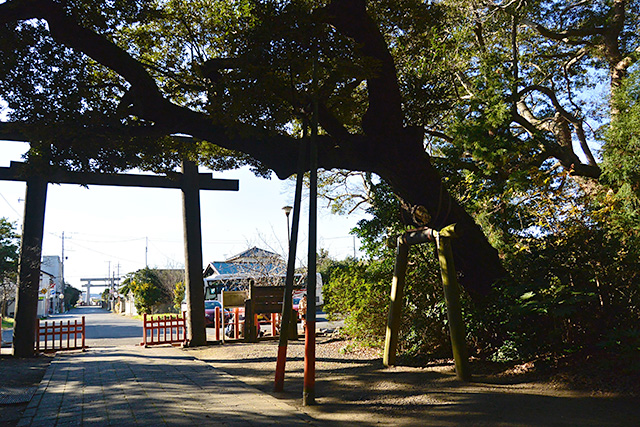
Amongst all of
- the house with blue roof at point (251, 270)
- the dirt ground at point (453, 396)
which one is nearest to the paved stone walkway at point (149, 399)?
the dirt ground at point (453, 396)

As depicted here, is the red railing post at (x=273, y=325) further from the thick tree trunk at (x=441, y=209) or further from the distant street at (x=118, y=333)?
the thick tree trunk at (x=441, y=209)

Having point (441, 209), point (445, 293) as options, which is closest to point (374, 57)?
point (441, 209)

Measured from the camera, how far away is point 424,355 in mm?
8758

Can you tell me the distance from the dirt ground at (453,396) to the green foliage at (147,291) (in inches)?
1231

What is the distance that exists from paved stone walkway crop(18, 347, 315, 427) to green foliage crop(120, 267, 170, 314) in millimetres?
28958

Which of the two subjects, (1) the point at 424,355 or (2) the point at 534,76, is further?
(2) the point at 534,76

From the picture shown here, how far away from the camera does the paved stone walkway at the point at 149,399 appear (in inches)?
218

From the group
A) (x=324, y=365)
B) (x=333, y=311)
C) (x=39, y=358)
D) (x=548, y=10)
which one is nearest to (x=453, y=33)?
(x=548, y=10)

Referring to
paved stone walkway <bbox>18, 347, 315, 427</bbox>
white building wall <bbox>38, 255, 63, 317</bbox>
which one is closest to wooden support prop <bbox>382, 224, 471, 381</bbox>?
paved stone walkway <bbox>18, 347, 315, 427</bbox>

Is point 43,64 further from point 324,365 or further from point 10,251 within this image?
point 10,251

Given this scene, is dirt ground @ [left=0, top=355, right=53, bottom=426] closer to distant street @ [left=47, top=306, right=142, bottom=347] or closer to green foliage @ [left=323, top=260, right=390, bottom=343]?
distant street @ [left=47, top=306, right=142, bottom=347]

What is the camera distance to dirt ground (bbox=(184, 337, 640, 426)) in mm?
5102

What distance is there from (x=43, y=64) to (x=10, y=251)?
71.5 ft

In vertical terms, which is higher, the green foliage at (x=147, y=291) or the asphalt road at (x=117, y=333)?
the green foliage at (x=147, y=291)
